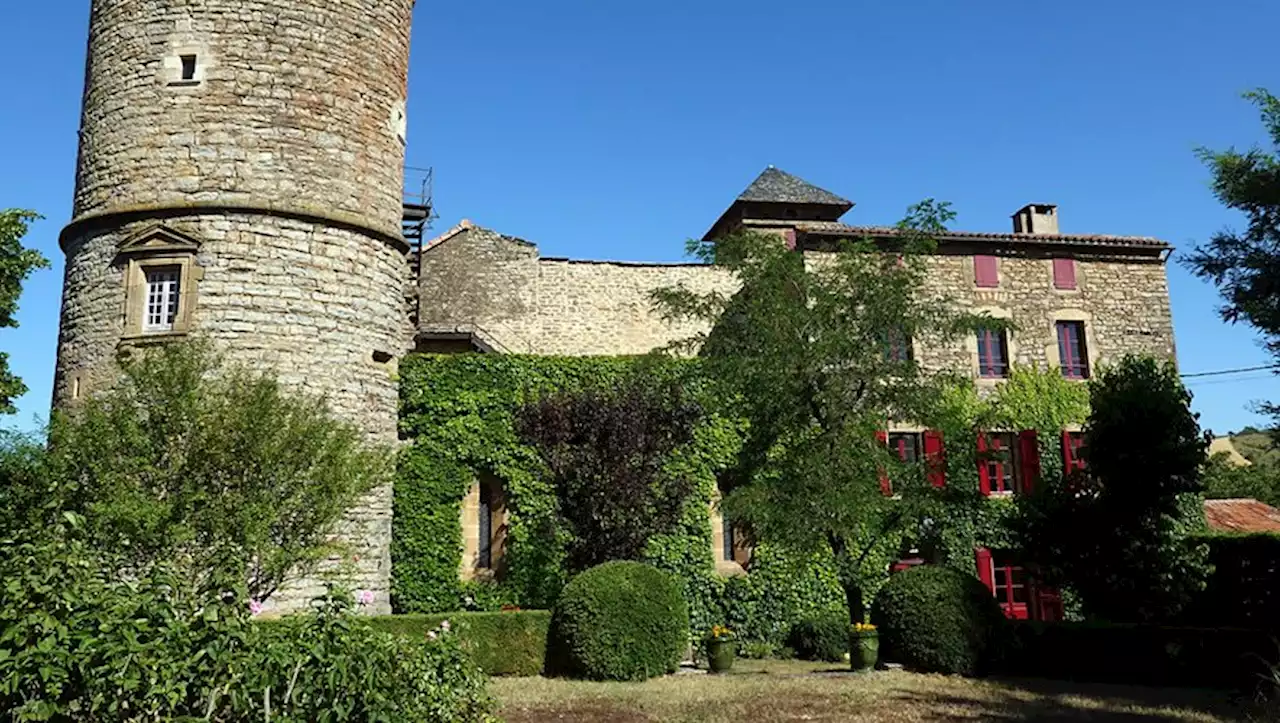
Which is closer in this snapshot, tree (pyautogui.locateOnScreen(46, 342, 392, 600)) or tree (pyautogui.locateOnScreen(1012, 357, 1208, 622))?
tree (pyautogui.locateOnScreen(46, 342, 392, 600))

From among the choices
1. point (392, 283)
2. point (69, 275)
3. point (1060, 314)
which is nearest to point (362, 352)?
point (392, 283)

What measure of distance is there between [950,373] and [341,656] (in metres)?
11.5

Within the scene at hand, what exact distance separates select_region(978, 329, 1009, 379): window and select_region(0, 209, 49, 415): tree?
19.3 m

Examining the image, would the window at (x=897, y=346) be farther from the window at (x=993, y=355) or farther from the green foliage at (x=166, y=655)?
the green foliage at (x=166, y=655)

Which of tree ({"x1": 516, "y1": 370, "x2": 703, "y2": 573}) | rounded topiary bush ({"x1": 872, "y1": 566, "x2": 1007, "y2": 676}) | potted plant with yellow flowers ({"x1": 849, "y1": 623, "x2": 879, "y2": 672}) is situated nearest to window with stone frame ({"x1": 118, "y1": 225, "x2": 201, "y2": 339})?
tree ({"x1": 516, "y1": 370, "x2": 703, "y2": 573})

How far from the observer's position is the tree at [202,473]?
8969 millimetres

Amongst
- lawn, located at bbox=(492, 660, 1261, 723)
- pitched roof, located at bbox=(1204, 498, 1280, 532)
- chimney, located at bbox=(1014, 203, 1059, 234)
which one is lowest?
lawn, located at bbox=(492, 660, 1261, 723)

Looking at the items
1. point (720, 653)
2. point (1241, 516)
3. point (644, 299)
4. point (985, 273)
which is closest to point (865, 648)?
point (720, 653)

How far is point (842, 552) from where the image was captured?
13.6 m

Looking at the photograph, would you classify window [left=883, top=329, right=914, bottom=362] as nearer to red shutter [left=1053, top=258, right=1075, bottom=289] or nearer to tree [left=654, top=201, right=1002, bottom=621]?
tree [left=654, top=201, right=1002, bottom=621]

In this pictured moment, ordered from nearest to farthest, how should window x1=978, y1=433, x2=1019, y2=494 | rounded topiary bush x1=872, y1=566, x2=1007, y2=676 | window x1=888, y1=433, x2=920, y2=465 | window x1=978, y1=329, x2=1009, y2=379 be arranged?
rounded topiary bush x1=872, y1=566, x2=1007, y2=676
window x1=978, y1=433, x2=1019, y2=494
window x1=888, y1=433, x2=920, y2=465
window x1=978, y1=329, x2=1009, y2=379

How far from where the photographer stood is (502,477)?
16297 mm

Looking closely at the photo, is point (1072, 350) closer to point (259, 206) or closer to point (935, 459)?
point (935, 459)

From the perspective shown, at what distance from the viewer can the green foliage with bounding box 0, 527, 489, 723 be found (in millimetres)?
4305
